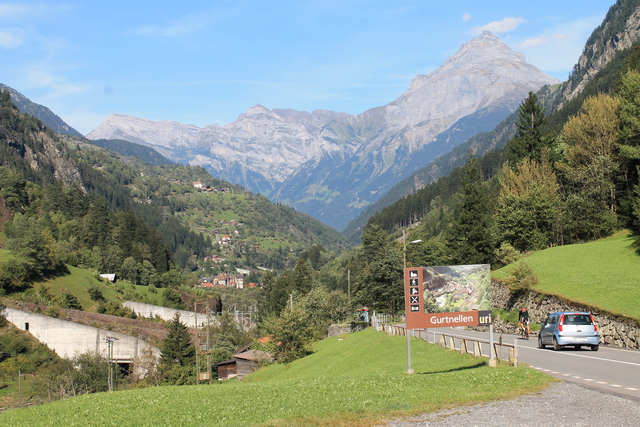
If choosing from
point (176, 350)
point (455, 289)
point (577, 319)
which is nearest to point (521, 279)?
point (577, 319)

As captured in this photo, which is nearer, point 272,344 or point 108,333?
point 272,344

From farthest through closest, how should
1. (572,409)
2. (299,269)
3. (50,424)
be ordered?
(299,269) < (50,424) < (572,409)

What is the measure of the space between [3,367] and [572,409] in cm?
6225

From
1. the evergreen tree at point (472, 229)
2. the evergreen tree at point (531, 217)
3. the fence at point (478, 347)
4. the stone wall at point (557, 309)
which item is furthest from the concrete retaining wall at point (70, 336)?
the fence at point (478, 347)

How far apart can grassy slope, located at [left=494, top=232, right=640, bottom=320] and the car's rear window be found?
3.27 meters

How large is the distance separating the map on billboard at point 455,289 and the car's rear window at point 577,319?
724 cm

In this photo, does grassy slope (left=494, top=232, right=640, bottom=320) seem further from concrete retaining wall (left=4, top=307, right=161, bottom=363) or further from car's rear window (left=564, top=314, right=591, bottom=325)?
concrete retaining wall (left=4, top=307, right=161, bottom=363)

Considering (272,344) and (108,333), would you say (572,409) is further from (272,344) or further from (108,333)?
(108,333)

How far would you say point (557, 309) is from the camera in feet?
114

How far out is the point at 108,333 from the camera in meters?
69.0

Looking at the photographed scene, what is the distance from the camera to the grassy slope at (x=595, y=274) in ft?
99.1

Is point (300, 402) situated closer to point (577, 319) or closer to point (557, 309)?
point (577, 319)

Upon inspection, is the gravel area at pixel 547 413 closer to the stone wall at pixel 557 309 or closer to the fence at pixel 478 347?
the fence at pixel 478 347

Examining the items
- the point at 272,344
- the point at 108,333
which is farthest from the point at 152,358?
the point at 272,344
